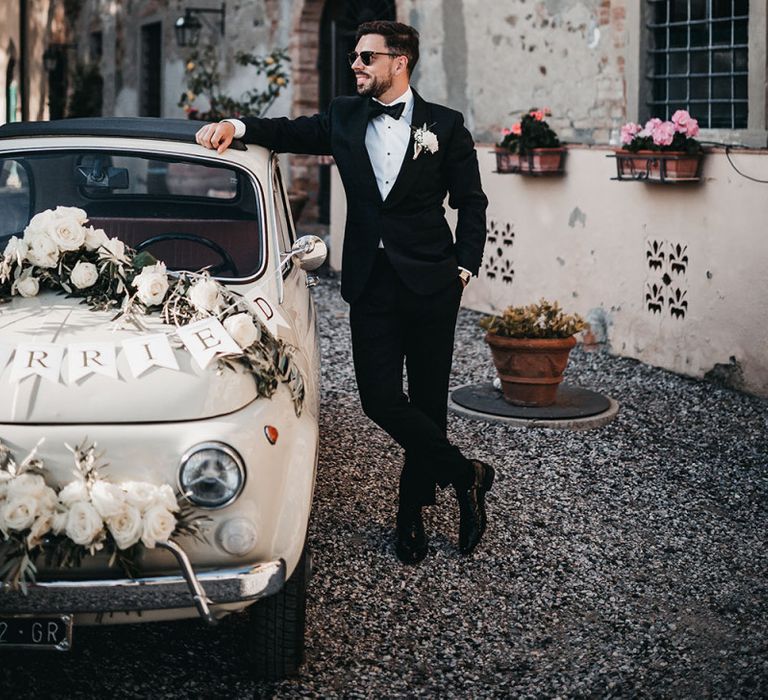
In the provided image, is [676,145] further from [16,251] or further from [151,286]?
[16,251]

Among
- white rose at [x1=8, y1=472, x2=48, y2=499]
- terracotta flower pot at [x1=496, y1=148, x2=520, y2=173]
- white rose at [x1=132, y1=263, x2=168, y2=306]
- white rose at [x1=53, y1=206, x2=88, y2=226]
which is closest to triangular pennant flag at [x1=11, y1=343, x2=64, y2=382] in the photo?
white rose at [x1=8, y1=472, x2=48, y2=499]

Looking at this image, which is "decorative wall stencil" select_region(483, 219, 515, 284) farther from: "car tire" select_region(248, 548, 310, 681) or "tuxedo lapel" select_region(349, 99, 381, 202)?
"car tire" select_region(248, 548, 310, 681)

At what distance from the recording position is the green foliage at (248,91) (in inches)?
558

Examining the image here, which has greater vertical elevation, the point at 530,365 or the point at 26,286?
the point at 26,286

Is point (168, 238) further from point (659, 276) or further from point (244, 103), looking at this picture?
point (244, 103)

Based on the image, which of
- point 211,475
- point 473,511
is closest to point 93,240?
point 211,475

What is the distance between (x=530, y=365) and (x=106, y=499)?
12.6ft

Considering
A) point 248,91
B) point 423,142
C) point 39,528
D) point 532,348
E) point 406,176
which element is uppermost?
point 248,91

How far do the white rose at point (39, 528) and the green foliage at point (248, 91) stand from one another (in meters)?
11.0

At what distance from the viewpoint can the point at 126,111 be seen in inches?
826

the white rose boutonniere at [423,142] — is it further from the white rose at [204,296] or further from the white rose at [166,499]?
the white rose at [166,499]

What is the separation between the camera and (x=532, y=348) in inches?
251

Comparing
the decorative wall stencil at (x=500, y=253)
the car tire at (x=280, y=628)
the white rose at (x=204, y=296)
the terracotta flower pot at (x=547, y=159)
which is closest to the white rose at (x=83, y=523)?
the car tire at (x=280, y=628)

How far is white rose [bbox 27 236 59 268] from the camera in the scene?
369cm
